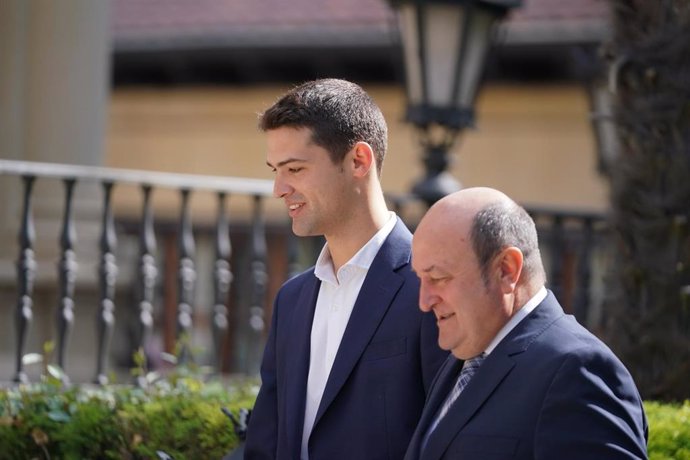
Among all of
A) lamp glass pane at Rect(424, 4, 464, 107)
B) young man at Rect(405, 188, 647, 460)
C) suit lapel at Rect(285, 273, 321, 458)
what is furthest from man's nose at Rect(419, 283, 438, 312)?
lamp glass pane at Rect(424, 4, 464, 107)

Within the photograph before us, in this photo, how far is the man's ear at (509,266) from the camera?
3.20 m

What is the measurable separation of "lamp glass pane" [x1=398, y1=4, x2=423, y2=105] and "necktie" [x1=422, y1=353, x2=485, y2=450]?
5225mm

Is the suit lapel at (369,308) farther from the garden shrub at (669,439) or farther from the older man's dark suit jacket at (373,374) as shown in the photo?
the garden shrub at (669,439)

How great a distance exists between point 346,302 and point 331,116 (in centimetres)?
51

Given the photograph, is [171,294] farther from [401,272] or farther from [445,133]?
[401,272]

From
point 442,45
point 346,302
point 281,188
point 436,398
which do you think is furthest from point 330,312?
point 442,45

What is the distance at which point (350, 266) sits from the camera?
397 cm

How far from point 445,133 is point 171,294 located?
974cm

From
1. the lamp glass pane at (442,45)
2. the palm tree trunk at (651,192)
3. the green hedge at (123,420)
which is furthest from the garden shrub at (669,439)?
the lamp glass pane at (442,45)

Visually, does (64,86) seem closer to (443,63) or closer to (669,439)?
(443,63)

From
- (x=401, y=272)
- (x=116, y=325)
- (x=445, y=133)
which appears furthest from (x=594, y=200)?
(x=401, y=272)

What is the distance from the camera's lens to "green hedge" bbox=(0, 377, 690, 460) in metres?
4.94

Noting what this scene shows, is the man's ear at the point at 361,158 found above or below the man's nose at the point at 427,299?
above

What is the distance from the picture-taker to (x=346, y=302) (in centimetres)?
400
